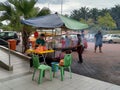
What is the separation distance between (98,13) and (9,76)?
54.3 metres

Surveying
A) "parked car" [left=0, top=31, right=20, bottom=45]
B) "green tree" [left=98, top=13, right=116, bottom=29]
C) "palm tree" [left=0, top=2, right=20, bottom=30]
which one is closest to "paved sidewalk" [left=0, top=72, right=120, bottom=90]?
"palm tree" [left=0, top=2, right=20, bottom=30]

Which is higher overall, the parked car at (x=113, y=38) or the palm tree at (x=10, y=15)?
the palm tree at (x=10, y=15)

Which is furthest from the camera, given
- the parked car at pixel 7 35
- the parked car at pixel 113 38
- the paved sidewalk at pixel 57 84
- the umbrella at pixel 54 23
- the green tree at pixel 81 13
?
the green tree at pixel 81 13

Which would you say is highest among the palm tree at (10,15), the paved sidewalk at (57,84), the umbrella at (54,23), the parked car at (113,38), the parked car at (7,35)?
the palm tree at (10,15)

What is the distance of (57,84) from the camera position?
5621 mm

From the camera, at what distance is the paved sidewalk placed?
5316mm

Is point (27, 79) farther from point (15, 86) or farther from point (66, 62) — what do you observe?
point (66, 62)

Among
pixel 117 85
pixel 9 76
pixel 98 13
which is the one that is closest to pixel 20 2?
pixel 9 76

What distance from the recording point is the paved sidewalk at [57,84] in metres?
5.32

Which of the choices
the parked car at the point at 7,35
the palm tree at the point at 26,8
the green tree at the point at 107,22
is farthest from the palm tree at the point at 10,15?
the green tree at the point at 107,22

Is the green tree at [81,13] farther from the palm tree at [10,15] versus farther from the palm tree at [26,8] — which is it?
the palm tree at [26,8]

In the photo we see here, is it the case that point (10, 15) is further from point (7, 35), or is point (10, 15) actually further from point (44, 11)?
point (7, 35)

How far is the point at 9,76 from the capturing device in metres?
6.30

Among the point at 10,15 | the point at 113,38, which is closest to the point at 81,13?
the point at 113,38
